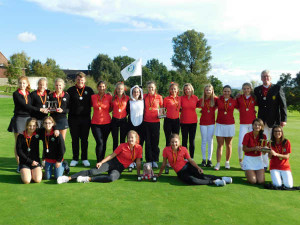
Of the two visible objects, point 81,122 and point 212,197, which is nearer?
point 212,197

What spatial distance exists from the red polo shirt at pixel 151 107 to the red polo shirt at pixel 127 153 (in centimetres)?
89

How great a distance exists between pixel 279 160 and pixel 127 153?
3115 millimetres

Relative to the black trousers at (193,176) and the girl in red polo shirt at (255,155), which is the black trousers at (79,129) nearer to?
the black trousers at (193,176)

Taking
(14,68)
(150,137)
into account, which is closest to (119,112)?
(150,137)

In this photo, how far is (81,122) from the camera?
6.92 metres

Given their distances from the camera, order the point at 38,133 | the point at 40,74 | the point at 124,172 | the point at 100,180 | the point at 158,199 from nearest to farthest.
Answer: the point at 158,199 < the point at 100,180 < the point at 38,133 < the point at 124,172 < the point at 40,74

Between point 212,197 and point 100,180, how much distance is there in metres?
2.17

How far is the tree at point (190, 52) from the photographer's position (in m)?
56.3

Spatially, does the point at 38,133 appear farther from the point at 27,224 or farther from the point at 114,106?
the point at 27,224

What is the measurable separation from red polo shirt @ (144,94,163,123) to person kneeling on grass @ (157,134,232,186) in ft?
3.21

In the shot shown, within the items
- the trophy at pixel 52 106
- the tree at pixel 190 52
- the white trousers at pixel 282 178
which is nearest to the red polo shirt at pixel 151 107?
the trophy at pixel 52 106

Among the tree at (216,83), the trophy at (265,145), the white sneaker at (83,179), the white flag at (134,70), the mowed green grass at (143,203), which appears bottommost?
the mowed green grass at (143,203)

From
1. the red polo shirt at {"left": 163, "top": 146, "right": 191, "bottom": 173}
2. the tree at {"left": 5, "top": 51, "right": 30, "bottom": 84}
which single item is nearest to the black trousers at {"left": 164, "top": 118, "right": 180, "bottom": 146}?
the red polo shirt at {"left": 163, "top": 146, "right": 191, "bottom": 173}

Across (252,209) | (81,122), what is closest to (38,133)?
(81,122)
